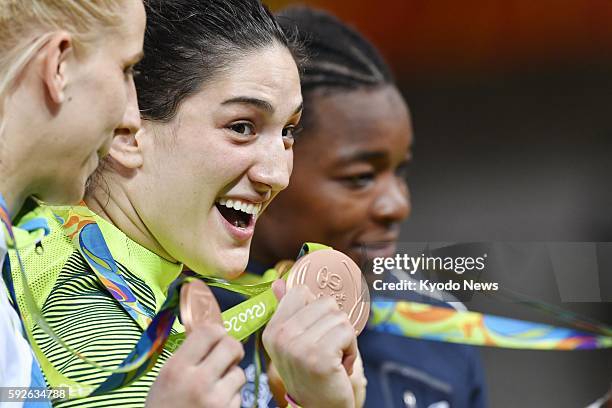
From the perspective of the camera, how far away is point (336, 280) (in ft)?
3.92

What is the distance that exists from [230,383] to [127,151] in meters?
0.42

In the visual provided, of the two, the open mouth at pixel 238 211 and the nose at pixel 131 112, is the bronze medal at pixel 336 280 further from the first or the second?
the nose at pixel 131 112

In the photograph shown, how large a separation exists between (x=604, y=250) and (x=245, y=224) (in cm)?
59

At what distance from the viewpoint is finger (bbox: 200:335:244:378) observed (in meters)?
0.88

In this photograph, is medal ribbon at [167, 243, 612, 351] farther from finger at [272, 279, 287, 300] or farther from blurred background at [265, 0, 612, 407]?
blurred background at [265, 0, 612, 407]

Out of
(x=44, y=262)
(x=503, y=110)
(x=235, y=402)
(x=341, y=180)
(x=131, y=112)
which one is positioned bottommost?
(x=235, y=402)

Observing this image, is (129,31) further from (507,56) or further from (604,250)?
(507,56)

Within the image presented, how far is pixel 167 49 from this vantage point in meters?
1.26

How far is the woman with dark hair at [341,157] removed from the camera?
2.25 metres

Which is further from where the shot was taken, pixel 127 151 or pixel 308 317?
pixel 127 151

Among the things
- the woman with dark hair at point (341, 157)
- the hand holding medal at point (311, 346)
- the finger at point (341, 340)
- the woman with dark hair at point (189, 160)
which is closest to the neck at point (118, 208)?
the woman with dark hair at point (189, 160)

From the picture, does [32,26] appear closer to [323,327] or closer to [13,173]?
[13,173]

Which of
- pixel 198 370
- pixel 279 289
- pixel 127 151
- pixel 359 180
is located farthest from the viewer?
pixel 359 180

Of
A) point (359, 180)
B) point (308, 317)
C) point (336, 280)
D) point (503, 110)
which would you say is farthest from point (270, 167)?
point (503, 110)
